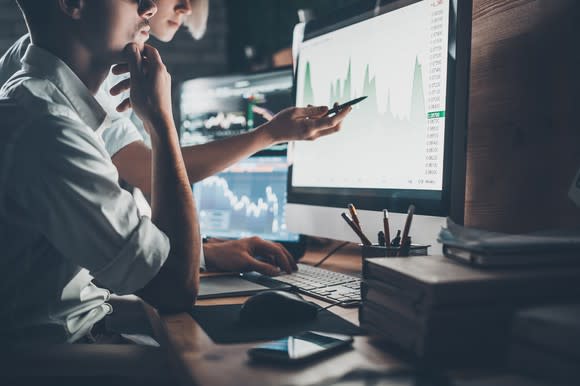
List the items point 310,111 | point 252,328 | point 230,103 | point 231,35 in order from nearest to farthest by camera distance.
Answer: point 252,328 < point 310,111 < point 230,103 < point 231,35

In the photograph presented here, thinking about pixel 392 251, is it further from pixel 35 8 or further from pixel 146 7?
pixel 35 8

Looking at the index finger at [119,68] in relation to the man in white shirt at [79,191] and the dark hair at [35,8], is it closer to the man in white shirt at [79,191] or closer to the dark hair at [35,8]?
the man in white shirt at [79,191]

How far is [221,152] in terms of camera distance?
136cm

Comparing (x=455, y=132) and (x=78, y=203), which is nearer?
(x=78, y=203)

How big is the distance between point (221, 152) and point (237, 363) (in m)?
0.86

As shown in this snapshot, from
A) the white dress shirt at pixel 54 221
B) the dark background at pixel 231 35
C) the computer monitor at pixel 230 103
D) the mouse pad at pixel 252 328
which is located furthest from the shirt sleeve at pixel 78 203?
the dark background at pixel 231 35

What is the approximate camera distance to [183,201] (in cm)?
91

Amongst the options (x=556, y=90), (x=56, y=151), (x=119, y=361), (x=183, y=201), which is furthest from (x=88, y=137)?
(x=556, y=90)

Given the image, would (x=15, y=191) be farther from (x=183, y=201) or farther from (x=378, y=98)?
(x=378, y=98)

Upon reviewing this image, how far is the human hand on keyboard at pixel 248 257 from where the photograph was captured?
45.0 inches

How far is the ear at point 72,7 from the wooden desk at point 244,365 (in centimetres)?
57

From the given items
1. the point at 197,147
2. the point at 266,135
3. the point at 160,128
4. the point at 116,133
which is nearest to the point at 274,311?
the point at 160,128

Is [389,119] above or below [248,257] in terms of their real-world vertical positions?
above

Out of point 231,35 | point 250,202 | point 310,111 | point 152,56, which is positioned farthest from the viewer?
point 231,35
